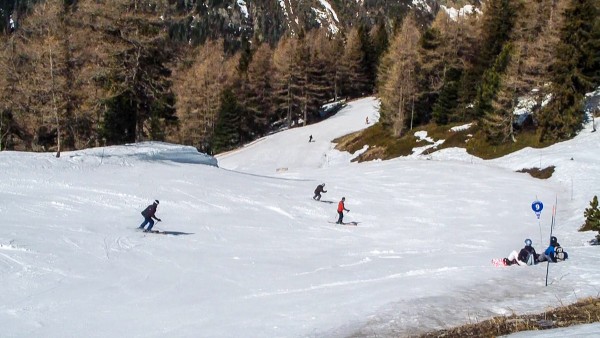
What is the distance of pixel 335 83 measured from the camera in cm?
9544

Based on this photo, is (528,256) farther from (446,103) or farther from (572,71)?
(446,103)

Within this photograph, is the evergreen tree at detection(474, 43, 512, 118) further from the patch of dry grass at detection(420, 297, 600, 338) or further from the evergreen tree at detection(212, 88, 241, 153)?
the patch of dry grass at detection(420, 297, 600, 338)

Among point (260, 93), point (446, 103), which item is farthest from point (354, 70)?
point (446, 103)

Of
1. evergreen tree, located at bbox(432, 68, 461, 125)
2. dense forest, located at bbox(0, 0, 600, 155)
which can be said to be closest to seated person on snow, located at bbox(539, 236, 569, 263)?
dense forest, located at bbox(0, 0, 600, 155)

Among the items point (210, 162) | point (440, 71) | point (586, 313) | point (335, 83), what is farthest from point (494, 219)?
point (335, 83)

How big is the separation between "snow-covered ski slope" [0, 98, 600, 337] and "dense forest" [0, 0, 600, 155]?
519 centimetres

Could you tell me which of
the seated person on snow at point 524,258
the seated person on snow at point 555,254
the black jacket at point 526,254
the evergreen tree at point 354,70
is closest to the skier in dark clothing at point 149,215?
the seated person on snow at point 524,258

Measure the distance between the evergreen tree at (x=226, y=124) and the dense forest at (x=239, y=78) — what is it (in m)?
A: 0.16

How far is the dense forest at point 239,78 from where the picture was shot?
1326 inches

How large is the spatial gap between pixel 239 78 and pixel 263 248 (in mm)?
66960

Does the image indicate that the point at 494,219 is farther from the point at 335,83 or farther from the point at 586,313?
the point at 335,83

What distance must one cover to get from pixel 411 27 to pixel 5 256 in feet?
186

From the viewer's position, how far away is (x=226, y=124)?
71375 mm

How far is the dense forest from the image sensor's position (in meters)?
33.7
